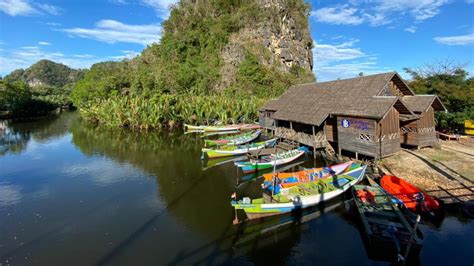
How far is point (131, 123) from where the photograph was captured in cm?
4109

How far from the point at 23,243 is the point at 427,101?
25570 mm

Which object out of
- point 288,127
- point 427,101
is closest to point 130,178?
point 288,127

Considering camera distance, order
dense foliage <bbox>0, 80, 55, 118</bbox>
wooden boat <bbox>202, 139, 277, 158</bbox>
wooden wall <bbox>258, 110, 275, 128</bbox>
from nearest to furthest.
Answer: wooden boat <bbox>202, 139, 277, 158</bbox>, wooden wall <bbox>258, 110, 275, 128</bbox>, dense foliage <bbox>0, 80, 55, 118</bbox>

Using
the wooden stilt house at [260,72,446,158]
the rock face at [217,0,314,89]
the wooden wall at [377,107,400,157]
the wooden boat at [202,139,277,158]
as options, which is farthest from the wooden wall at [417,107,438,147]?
the rock face at [217,0,314,89]

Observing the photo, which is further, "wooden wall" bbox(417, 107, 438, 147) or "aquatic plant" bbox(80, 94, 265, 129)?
"aquatic plant" bbox(80, 94, 265, 129)

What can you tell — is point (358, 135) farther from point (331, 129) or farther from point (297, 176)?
point (297, 176)

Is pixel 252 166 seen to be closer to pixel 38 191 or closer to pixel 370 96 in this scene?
pixel 370 96

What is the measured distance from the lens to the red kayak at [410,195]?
1233 centimetres

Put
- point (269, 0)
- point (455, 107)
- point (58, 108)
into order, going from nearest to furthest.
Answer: point (455, 107) → point (269, 0) → point (58, 108)

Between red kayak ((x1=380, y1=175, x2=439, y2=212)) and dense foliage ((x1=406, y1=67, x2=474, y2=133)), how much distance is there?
15939mm

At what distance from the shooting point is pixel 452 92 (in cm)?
2509

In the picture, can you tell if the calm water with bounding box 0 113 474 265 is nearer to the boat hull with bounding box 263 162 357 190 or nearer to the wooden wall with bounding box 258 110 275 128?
the boat hull with bounding box 263 162 357 190

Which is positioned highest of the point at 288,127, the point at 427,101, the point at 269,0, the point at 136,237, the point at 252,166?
the point at 269,0

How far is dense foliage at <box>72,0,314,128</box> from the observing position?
1612 inches
